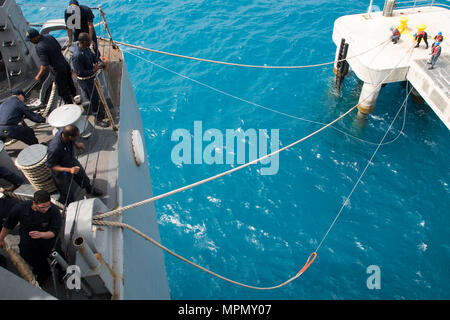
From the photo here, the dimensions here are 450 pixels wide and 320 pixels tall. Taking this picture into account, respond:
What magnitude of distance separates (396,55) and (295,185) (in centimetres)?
721

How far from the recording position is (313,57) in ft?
61.3

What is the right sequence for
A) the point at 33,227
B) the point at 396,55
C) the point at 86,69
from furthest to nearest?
the point at 396,55, the point at 86,69, the point at 33,227

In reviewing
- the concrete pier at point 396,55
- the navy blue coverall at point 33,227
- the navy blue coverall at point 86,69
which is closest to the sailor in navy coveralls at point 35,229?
the navy blue coverall at point 33,227

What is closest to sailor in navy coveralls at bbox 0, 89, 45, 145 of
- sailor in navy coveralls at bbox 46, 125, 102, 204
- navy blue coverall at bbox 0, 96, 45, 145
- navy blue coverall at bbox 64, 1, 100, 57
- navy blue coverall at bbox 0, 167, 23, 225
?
navy blue coverall at bbox 0, 96, 45, 145

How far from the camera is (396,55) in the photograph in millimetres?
13953

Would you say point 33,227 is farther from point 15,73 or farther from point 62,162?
point 15,73

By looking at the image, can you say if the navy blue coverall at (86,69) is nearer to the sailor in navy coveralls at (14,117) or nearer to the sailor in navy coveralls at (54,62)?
the sailor in navy coveralls at (54,62)

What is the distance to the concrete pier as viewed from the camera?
12.6 metres

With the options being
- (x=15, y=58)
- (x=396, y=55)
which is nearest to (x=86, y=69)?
(x=15, y=58)

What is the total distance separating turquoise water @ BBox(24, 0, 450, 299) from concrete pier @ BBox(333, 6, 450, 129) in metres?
2.24

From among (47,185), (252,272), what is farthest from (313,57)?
(47,185)

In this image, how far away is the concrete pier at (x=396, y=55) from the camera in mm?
12609

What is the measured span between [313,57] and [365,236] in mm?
11211

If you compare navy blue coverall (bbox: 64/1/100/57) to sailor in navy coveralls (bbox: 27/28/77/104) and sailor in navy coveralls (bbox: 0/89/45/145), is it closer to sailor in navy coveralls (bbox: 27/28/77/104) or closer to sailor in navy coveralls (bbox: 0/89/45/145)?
sailor in navy coveralls (bbox: 27/28/77/104)
